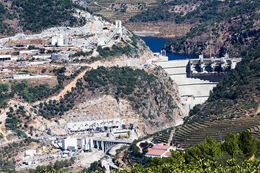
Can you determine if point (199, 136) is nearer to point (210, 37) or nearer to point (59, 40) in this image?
point (59, 40)

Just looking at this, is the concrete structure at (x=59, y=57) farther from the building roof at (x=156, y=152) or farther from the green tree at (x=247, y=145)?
the green tree at (x=247, y=145)

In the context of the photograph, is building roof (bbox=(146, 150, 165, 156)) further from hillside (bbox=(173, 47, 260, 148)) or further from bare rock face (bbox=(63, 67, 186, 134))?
bare rock face (bbox=(63, 67, 186, 134))

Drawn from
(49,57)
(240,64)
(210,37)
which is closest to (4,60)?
(49,57)

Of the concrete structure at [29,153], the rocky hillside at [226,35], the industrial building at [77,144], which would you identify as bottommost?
the concrete structure at [29,153]

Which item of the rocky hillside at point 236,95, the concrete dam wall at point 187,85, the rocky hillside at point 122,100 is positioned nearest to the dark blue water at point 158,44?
the concrete dam wall at point 187,85

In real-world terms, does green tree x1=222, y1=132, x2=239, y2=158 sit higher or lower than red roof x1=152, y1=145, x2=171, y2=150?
higher

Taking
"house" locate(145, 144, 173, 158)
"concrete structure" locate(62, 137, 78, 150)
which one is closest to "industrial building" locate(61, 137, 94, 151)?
"concrete structure" locate(62, 137, 78, 150)
